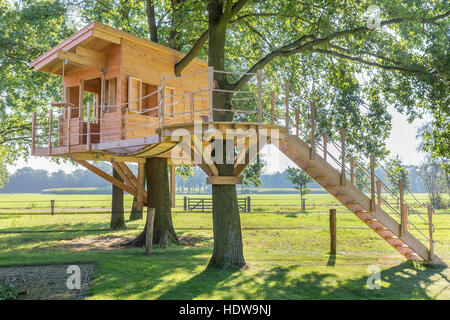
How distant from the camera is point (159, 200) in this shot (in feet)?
49.3

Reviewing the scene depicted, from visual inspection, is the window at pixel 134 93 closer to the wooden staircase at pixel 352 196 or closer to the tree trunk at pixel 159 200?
the tree trunk at pixel 159 200

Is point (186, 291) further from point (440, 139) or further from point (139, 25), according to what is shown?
point (139, 25)

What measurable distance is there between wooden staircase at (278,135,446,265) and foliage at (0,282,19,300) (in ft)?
21.8

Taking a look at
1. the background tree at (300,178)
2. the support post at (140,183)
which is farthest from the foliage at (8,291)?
the background tree at (300,178)

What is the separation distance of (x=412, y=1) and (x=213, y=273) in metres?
8.35

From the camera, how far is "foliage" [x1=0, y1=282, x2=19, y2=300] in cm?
733

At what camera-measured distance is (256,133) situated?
352 inches

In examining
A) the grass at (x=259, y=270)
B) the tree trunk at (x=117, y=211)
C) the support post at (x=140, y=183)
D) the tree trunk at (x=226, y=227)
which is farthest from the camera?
the tree trunk at (x=117, y=211)

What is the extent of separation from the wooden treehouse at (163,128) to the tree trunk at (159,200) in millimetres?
570

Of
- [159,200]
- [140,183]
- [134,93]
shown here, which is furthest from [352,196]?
[140,183]

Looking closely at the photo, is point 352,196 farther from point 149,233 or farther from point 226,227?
point 149,233

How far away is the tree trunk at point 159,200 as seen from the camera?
1483 centimetres

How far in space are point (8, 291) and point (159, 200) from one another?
7.73 metres

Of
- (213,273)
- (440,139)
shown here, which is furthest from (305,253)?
(440,139)
